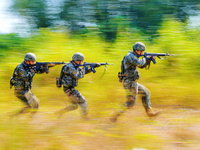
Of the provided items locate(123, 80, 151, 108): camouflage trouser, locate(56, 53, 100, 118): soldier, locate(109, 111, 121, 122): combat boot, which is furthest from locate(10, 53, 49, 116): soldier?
locate(123, 80, 151, 108): camouflage trouser

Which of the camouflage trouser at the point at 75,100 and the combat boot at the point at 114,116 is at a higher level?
the camouflage trouser at the point at 75,100

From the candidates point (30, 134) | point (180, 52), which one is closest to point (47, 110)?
point (30, 134)

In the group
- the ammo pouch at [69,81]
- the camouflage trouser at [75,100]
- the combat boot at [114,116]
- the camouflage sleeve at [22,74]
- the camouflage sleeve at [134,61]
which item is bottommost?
the combat boot at [114,116]

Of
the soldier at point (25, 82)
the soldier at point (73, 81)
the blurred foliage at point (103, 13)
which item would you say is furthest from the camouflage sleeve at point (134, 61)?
the blurred foliage at point (103, 13)

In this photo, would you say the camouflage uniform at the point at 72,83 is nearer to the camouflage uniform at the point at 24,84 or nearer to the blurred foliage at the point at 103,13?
the camouflage uniform at the point at 24,84

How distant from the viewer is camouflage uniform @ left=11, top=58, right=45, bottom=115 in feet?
18.2

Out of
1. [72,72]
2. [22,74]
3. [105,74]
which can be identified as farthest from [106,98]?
[22,74]

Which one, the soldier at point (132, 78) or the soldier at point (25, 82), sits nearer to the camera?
the soldier at point (132, 78)

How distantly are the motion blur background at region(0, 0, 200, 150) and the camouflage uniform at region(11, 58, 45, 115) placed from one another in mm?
292

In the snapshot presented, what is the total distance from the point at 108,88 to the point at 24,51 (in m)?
A: 3.54

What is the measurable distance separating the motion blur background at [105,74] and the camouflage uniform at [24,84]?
0.96 ft

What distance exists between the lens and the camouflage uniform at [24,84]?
5.55m

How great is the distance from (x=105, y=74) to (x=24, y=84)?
259 centimetres

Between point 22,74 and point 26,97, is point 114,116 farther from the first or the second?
point 22,74
